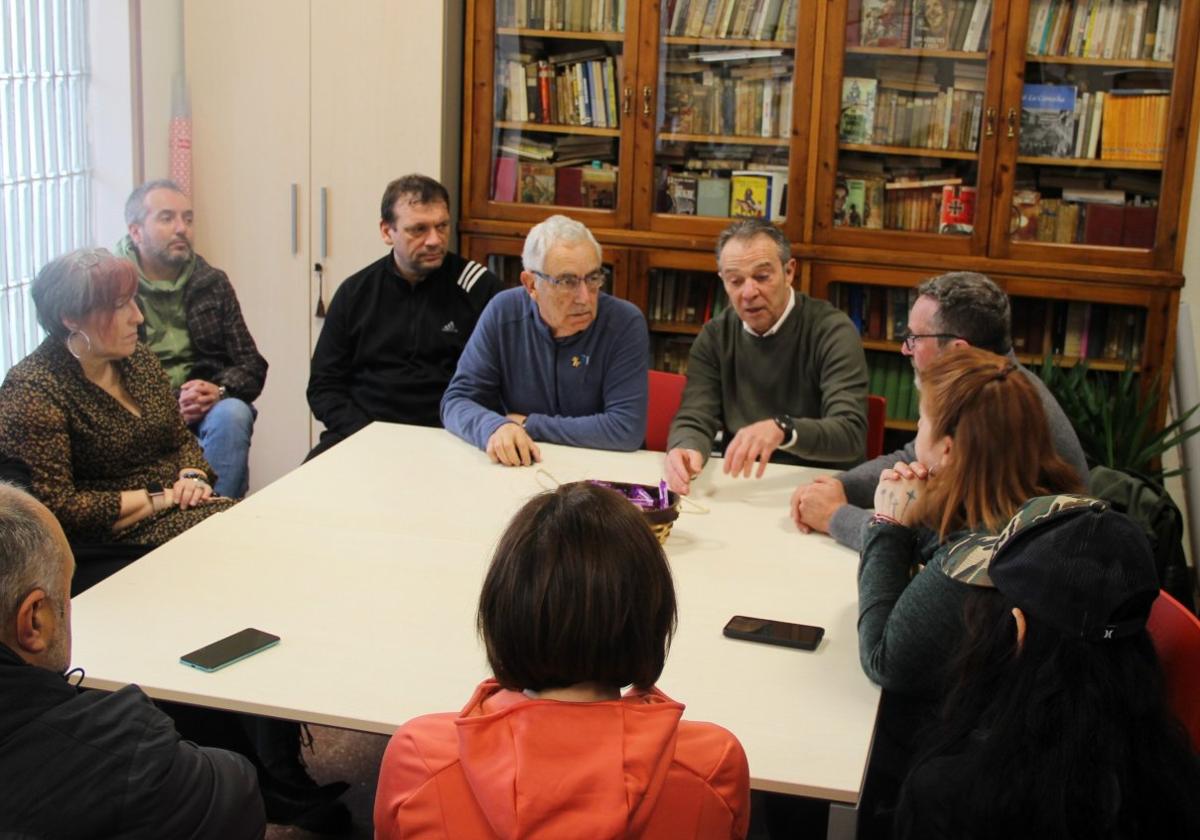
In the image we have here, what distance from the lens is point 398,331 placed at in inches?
147

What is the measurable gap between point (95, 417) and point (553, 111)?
7.67 feet

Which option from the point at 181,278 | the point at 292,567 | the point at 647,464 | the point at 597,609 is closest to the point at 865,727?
the point at 597,609

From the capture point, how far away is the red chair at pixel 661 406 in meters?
3.40

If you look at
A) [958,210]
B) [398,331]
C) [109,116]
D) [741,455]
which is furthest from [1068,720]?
[109,116]

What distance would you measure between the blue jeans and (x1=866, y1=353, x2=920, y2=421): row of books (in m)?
2.15

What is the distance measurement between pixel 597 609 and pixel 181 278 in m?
2.80

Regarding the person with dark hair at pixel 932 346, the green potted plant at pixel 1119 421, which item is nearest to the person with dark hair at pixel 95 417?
the person with dark hair at pixel 932 346

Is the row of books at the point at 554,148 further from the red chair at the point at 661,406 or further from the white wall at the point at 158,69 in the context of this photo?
the red chair at the point at 661,406

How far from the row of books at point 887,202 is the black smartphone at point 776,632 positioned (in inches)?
104

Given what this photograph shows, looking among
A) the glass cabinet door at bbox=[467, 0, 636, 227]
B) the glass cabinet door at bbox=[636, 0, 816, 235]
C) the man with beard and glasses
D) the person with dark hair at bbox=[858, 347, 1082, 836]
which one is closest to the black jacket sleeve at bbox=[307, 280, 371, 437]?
the man with beard and glasses

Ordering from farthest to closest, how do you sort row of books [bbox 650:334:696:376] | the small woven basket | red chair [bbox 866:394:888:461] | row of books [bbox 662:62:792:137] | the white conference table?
1. row of books [bbox 650:334:696:376]
2. row of books [bbox 662:62:792:137]
3. red chair [bbox 866:394:888:461]
4. the small woven basket
5. the white conference table

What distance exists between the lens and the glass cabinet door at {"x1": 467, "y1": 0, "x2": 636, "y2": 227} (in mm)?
4492

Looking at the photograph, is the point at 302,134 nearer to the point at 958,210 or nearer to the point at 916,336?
the point at 958,210

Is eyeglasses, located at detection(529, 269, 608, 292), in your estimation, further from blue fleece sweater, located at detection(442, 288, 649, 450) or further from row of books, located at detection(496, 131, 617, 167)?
row of books, located at detection(496, 131, 617, 167)
